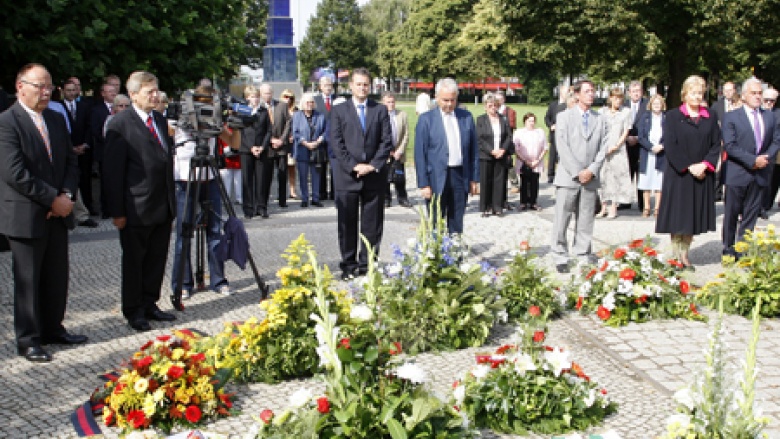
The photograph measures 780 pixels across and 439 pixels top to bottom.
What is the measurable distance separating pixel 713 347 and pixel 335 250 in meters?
7.10

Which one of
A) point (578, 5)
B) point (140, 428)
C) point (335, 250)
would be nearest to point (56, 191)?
point (140, 428)

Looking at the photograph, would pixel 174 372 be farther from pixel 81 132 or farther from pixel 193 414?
pixel 81 132

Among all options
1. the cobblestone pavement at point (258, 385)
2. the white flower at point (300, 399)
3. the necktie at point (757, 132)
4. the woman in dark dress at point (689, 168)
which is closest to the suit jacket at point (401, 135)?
the cobblestone pavement at point (258, 385)

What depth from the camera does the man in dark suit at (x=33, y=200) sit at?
6.13 meters

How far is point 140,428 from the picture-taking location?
4.92 m

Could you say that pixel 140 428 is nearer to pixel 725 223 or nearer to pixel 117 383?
pixel 117 383

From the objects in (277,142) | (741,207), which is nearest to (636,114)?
(741,207)

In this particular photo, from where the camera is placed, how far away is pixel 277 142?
13.9 metres

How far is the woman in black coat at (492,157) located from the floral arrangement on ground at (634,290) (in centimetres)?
578

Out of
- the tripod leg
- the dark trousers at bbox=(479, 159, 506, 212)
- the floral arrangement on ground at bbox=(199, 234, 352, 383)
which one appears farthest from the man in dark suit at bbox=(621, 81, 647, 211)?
the floral arrangement on ground at bbox=(199, 234, 352, 383)

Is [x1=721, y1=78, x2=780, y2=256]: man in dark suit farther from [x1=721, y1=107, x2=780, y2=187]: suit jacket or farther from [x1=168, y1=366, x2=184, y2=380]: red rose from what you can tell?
[x1=168, y1=366, x2=184, y2=380]: red rose

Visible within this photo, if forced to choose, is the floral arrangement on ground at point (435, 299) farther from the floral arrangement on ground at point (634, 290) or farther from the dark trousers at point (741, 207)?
the dark trousers at point (741, 207)

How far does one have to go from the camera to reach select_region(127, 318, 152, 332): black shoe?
276 inches

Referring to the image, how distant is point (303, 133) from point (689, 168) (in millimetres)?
7237
